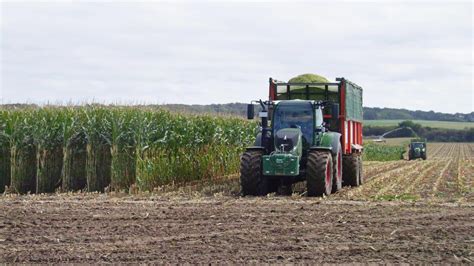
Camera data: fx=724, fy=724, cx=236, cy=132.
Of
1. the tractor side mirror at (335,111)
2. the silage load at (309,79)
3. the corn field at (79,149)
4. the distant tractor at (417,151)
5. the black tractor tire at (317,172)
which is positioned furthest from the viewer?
the distant tractor at (417,151)

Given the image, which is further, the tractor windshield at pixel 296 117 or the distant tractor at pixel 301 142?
the tractor windshield at pixel 296 117

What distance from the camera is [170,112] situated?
22906mm

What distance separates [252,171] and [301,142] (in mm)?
1534

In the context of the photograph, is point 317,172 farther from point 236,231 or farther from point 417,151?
point 417,151

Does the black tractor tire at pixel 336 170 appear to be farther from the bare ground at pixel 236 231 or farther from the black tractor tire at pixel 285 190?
the bare ground at pixel 236 231

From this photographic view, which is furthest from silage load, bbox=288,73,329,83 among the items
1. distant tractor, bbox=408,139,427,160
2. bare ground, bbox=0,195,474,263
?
distant tractor, bbox=408,139,427,160

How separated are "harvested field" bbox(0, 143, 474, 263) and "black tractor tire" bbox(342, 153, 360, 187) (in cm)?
299

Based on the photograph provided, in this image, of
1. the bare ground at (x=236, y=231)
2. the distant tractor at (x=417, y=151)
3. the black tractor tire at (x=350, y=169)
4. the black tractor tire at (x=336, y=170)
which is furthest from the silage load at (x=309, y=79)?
the distant tractor at (x=417, y=151)

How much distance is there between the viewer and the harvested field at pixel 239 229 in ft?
31.6

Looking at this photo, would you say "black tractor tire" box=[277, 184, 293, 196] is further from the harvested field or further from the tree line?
the tree line

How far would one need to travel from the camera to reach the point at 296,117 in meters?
17.9

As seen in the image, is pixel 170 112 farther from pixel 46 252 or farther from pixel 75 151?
pixel 46 252

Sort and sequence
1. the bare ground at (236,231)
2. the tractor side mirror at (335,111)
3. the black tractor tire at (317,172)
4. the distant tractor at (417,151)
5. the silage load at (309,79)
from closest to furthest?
the bare ground at (236,231), the black tractor tire at (317,172), the tractor side mirror at (335,111), the silage load at (309,79), the distant tractor at (417,151)

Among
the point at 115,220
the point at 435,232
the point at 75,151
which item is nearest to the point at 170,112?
the point at 75,151
